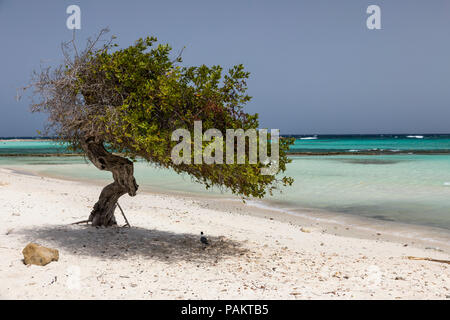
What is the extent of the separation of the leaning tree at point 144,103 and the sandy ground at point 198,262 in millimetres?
1795

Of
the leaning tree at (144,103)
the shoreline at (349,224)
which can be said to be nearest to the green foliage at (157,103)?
the leaning tree at (144,103)

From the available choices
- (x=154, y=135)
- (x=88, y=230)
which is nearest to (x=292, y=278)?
(x=154, y=135)

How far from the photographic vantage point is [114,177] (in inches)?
381

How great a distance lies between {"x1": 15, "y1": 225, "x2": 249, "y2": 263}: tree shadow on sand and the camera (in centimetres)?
862

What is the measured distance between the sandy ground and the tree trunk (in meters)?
0.40

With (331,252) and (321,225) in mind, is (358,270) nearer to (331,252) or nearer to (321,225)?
(331,252)

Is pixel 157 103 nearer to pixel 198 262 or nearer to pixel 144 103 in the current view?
pixel 144 103

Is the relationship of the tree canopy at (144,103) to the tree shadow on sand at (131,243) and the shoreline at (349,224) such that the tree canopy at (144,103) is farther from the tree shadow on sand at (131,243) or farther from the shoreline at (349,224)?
the shoreline at (349,224)

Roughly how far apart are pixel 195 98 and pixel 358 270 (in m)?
4.70

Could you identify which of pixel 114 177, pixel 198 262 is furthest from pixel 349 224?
pixel 114 177

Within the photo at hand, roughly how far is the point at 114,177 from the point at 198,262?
2926 mm

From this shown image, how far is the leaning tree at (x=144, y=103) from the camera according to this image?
26.0 ft

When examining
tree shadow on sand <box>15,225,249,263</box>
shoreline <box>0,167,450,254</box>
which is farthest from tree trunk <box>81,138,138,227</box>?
shoreline <box>0,167,450,254</box>

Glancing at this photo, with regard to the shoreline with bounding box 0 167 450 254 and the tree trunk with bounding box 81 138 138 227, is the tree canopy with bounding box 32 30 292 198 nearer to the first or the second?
the tree trunk with bounding box 81 138 138 227
